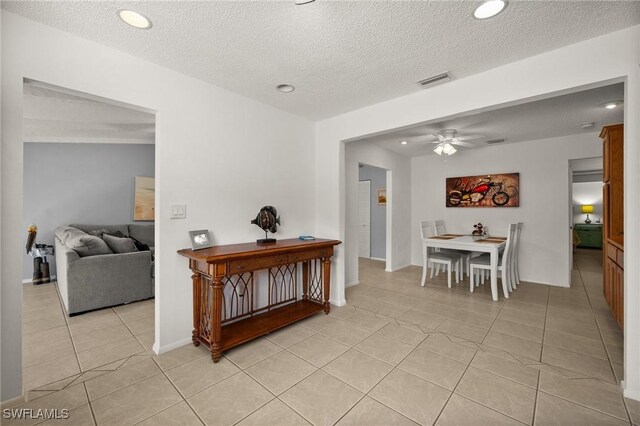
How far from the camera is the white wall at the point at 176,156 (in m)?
1.63

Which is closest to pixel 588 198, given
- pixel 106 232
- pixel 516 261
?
pixel 516 261

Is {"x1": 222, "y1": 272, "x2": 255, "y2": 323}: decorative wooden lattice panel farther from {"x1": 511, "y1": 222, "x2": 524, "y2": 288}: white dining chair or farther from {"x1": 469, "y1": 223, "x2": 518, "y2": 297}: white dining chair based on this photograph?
{"x1": 511, "y1": 222, "x2": 524, "y2": 288}: white dining chair

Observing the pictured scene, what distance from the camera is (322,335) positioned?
259 cm

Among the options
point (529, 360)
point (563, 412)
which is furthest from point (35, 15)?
point (529, 360)

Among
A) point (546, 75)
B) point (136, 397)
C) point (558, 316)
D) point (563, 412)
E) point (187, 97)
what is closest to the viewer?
point (563, 412)

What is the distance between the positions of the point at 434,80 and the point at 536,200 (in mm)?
3407

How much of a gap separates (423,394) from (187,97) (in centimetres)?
290

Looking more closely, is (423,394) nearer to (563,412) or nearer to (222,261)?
(563,412)

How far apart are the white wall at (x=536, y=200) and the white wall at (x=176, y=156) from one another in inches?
131

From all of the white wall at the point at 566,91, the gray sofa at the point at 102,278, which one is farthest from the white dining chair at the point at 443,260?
the gray sofa at the point at 102,278

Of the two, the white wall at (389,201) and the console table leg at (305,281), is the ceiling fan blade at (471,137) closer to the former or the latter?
the white wall at (389,201)

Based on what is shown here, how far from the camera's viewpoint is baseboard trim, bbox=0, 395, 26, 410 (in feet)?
5.24

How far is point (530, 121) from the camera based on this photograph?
141 inches

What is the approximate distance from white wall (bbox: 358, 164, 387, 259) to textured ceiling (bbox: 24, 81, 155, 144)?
4431mm
